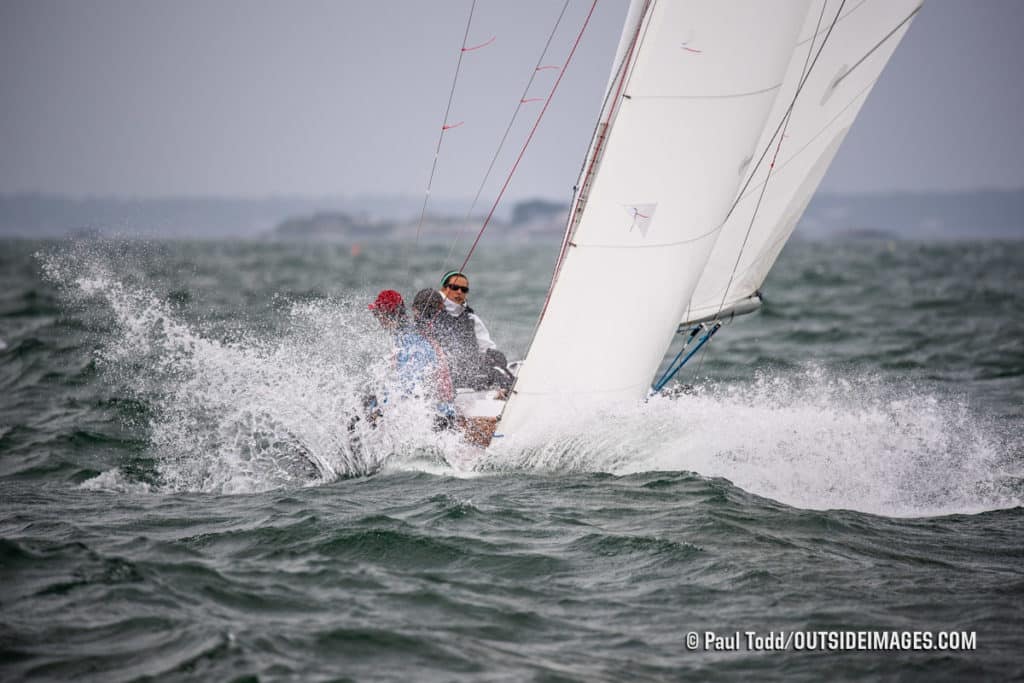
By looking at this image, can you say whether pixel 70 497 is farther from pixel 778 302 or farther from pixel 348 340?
pixel 778 302

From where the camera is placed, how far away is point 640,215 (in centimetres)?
627

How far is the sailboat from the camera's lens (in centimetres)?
596

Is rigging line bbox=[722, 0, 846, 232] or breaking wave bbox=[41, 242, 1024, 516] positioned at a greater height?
rigging line bbox=[722, 0, 846, 232]

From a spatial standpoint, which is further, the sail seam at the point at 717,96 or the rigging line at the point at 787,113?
the rigging line at the point at 787,113

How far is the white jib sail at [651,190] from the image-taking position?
595 cm

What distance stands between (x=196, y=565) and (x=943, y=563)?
12.8ft

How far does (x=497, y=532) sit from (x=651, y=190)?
7.96 feet

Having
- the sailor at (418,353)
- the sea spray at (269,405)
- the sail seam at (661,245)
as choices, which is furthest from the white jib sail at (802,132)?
the sea spray at (269,405)

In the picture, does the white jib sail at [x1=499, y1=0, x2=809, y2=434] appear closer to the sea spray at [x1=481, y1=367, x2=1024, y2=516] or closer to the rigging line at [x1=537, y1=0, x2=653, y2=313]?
the rigging line at [x1=537, y1=0, x2=653, y2=313]

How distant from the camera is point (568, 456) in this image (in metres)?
6.90

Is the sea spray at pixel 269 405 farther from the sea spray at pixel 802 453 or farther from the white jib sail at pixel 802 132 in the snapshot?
the white jib sail at pixel 802 132

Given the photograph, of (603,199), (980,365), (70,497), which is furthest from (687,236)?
(980,365)

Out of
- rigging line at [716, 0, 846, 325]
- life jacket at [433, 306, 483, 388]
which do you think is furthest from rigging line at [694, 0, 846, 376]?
life jacket at [433, 306, 483, 388]

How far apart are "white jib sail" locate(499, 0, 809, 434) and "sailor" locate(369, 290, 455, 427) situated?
0.85m
